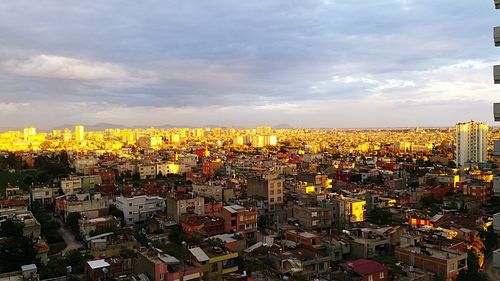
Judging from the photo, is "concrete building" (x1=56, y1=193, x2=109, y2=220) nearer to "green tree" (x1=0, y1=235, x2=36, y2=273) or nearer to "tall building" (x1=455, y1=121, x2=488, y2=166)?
"green tree" (x1=0, y1=235, x2=36, y2=273)

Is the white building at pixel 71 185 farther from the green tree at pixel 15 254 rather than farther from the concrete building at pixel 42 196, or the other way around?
the green tree at pixel 15 254

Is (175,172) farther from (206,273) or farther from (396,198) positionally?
(206,273)

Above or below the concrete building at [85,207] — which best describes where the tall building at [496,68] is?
above

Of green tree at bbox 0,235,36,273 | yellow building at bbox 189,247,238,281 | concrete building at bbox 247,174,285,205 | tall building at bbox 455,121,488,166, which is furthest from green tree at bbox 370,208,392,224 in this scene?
tall building at bbox 455,121,488,166

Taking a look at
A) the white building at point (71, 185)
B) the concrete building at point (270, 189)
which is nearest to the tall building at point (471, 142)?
the concrete building at point (270, 189)

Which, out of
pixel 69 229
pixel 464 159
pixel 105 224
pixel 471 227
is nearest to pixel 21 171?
pixel 69 229
